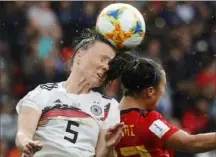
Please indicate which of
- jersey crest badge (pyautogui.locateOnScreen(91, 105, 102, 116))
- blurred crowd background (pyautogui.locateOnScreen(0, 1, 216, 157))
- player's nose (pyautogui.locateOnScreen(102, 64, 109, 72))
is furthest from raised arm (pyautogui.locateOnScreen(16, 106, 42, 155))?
blurred crowd background (pyautogui.locateOnScreen(0, 1, 216, 157))

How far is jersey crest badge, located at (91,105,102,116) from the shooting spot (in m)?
5.36

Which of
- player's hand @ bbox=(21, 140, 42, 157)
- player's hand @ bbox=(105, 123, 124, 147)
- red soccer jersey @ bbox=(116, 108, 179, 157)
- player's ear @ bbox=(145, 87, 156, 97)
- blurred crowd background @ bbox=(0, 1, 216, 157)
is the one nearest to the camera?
player's hand @ bbox=(21, 140, 42, 157)

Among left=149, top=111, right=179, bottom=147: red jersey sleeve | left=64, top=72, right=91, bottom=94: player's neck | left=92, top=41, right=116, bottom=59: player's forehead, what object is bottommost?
left=149, top=111, right=179, bottom=147: red jersey sleeve

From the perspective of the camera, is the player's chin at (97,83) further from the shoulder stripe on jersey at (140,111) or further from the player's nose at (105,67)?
the shoulder stripe on jersey at (140,111)

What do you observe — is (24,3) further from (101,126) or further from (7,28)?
(101,126)

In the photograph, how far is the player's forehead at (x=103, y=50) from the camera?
17.9 ft

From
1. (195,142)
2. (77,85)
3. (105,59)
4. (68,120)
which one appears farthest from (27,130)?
(195,142)

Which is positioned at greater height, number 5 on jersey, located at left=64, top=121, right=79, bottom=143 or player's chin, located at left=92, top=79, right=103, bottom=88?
player's chin, located at left=92, top=79, right=103, bottom=88

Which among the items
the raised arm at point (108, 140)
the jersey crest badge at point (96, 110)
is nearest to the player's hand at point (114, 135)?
the raised arm at point (108, 140)

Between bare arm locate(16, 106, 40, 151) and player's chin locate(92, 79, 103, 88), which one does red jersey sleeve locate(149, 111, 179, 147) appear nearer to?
player's chin locate(92, 79, 103, 88)

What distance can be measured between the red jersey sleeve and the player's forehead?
1.68ft

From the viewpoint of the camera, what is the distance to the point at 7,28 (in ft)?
35.0

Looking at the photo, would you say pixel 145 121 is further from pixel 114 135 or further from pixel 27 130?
pixel 27 130

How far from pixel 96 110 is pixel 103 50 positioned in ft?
1.30
